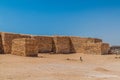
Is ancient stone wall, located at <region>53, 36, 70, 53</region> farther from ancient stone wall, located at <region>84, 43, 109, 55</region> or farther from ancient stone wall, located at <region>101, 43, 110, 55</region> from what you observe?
ancient stone wall, located at <region>101, 43, 110, 55</region>

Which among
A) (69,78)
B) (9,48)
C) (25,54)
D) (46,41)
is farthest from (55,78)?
(46,41)

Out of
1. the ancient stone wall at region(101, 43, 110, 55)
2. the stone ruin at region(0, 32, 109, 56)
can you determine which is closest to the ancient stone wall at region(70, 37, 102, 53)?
the stone ruin at region(0, 32, 109, 56)

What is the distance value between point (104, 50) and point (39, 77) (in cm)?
1698

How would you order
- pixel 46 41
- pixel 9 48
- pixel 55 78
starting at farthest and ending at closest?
pixel 46 41 < pixel 9 48 < pixel 55 78

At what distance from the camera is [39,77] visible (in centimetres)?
1113

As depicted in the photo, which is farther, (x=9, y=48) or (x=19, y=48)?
(x=9, y=48)

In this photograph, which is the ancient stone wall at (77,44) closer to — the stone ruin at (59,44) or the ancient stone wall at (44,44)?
the stone ruin at (59,44)

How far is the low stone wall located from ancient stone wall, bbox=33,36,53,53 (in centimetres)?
474

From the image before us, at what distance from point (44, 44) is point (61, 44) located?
6.82ft

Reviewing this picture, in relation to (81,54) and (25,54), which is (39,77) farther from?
(81,54)

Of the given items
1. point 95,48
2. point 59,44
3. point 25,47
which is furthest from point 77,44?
point 25,47

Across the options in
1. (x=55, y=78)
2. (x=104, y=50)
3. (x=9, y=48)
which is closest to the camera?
(x=55, y=78)

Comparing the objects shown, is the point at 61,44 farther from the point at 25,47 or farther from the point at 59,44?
the point at 25,47

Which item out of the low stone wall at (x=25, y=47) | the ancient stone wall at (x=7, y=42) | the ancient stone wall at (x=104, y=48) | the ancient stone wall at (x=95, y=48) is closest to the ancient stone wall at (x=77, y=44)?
the ancient stone wall at (x=95, y=48)
